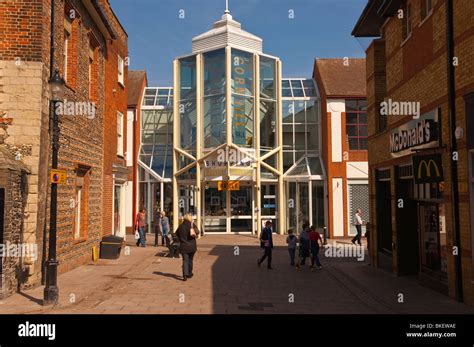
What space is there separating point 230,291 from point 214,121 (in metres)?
15.9

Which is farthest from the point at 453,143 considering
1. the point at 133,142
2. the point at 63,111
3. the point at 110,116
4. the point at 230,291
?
the point at 133,142

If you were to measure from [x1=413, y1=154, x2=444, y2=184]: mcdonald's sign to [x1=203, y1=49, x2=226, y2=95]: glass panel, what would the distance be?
1626 cm

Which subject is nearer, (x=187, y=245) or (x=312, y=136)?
(x=187, y=245)

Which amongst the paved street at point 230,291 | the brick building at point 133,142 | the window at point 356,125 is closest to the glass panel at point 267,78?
the window at point 356,125

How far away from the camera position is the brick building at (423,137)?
893 centimetres

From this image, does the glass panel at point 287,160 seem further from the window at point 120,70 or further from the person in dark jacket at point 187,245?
the person in dark jacket at point 187,245

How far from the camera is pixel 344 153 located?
84.7ft

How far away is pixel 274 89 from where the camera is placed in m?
26.8

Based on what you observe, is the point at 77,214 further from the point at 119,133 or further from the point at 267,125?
the point at 267,125

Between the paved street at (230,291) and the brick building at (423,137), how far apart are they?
2.98ft

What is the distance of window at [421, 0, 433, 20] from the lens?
10.8m
